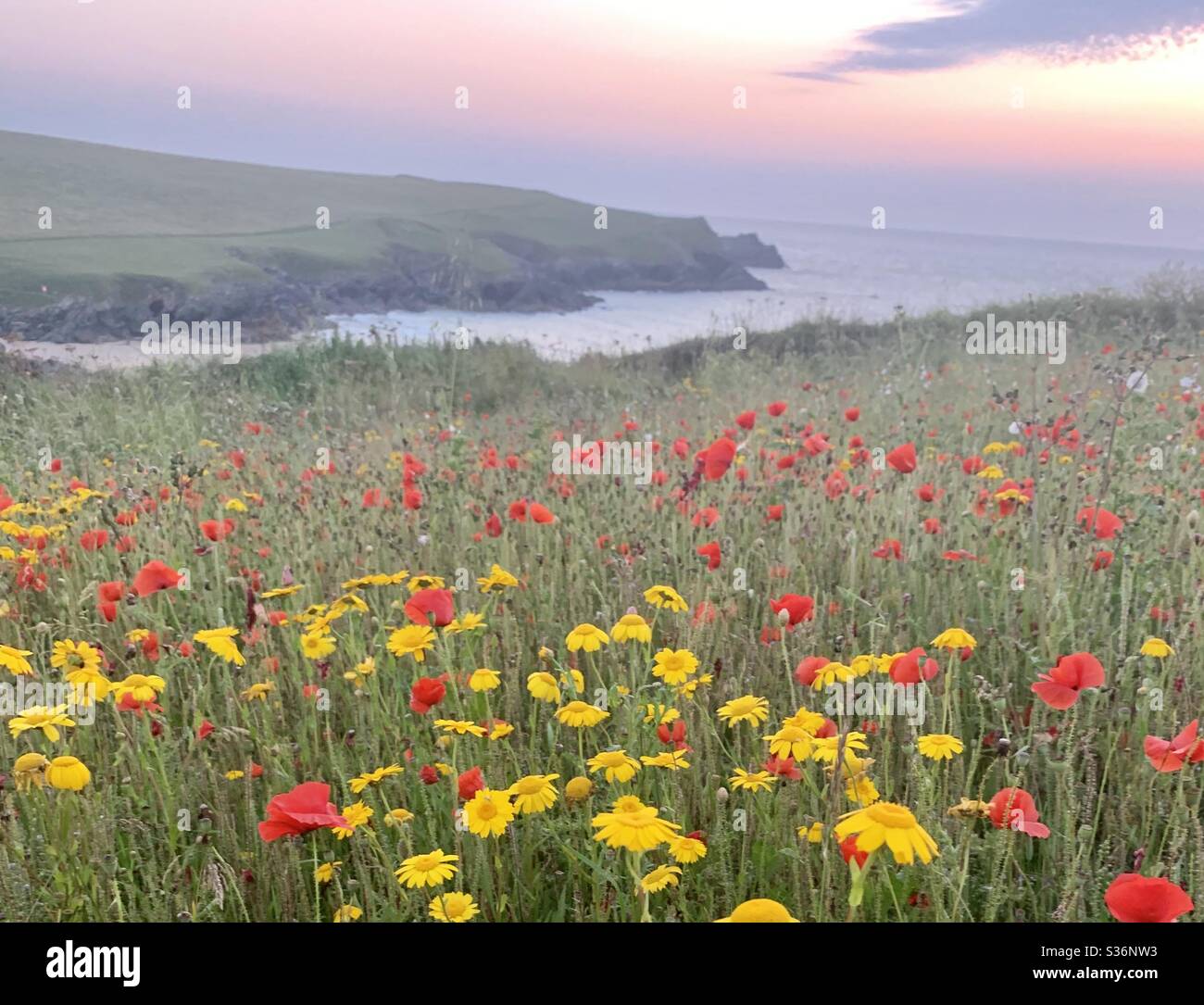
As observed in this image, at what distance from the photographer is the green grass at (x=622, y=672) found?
184 centimetres

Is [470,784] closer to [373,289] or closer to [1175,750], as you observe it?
[1175,750]

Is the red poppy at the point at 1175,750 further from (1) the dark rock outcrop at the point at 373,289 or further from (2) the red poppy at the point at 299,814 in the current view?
(1) the dark rock outcrop at the point at 373,289

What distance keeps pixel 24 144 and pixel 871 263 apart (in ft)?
199

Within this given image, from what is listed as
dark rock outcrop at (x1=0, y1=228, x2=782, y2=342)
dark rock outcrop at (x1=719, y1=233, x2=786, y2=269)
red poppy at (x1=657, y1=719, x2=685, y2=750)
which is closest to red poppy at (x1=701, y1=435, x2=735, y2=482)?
red poppy at (x1=657, y1=719, x2=685, y2=750)

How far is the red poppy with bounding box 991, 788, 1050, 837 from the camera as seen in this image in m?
1.43

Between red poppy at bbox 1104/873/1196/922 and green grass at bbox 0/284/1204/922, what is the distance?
362 mm

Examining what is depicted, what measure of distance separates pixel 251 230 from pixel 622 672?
3665 cm

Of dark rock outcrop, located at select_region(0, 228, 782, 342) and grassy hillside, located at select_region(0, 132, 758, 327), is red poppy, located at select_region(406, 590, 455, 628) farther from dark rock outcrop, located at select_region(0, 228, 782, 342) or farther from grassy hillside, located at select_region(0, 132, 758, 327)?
grassy hillside, located at select_region(0, 132, 758, 327)

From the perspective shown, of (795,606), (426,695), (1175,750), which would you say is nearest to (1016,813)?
(1175,750)

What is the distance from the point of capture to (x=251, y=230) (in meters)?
35.0

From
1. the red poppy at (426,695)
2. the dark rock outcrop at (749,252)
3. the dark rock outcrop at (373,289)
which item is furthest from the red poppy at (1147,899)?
the dark rock outcrop at (749,252)

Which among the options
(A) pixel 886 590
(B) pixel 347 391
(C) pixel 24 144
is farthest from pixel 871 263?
(A) pixel 886 590

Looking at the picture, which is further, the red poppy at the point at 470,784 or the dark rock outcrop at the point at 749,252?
the dark rock outcrop at the point at 749,252

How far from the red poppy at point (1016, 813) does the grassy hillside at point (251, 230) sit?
25.1ft
